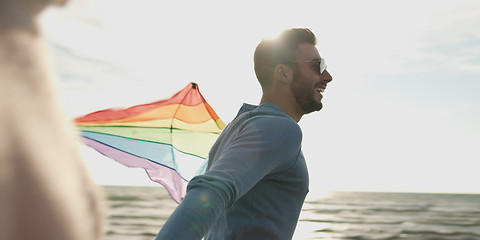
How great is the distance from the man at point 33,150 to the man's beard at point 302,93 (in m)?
2.07

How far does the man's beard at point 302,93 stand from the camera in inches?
100

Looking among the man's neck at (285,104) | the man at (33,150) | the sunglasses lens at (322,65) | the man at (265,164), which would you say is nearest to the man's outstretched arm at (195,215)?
the man at (265,164)

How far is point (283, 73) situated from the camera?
2553 mm

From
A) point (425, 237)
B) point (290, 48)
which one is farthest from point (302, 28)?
point (425, 237)

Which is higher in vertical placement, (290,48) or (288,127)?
(290,48)

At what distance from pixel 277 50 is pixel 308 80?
26 centimetres

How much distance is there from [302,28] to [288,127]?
42.2 inches

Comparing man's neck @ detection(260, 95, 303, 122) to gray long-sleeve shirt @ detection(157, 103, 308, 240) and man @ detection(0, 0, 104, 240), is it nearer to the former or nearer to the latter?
gray long-sleeve shirt @ detection(157, 103, 308, 240)

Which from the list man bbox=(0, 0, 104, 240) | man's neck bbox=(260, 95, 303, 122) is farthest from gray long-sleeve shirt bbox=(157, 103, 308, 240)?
man bbox=(0, 0, 104, 240)

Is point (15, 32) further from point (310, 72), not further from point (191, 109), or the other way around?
point (191, 109)

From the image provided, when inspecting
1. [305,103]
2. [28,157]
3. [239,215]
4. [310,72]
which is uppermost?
[310,72]

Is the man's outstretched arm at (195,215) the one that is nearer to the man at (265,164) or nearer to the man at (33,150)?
the man at (265,164)

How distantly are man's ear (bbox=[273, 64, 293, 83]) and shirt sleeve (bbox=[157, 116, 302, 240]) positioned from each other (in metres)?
0.73

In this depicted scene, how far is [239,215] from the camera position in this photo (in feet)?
6.11
